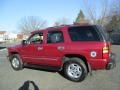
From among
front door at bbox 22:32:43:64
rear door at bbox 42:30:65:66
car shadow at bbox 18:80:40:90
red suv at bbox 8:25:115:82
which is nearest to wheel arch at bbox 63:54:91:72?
red suv at bbox 8:25:115:82

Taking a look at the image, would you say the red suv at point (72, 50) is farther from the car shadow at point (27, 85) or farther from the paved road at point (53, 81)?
the car shadow at point (27, 85)

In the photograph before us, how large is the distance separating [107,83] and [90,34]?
171cm

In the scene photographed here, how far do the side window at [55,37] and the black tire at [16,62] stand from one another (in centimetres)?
210

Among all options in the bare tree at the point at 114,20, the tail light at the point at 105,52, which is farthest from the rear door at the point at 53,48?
the bare tree at the point at 114,20

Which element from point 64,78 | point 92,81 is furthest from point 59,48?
point 92,81

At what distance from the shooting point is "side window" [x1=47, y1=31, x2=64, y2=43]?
898 cm

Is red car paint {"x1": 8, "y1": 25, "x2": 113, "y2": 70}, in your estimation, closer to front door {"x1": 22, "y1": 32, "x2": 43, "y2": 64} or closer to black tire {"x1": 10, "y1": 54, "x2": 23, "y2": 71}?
front door {"x1": 22, "y1": 32, "x2": 43, "y2": 64}

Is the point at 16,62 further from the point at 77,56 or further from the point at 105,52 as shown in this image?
the point at 105,52

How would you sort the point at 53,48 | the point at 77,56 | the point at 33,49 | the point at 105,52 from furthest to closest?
the point at 33,49, the point at 53,48, the point at 77,56, the point at 105,52

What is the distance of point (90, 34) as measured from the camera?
8250 millimetres

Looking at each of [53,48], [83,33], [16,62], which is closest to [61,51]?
[53,48]

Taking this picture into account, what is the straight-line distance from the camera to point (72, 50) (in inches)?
334

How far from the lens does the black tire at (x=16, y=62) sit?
1076 cm

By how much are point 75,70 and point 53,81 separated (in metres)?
0.85
